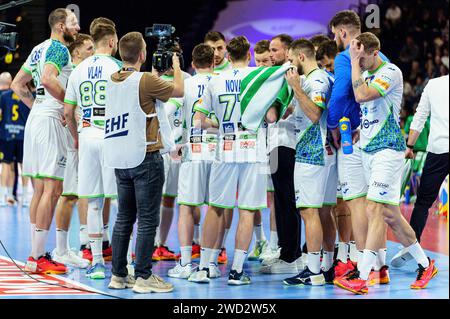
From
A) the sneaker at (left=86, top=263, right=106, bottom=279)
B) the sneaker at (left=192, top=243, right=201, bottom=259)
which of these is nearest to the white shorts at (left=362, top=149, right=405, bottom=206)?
the sneaker at (left=86, top=263, right=106, bottom=279)

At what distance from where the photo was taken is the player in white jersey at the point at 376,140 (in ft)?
19.5

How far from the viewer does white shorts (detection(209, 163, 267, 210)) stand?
6426 millimetres

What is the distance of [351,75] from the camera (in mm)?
6098

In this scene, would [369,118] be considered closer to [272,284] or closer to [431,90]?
[431,90]

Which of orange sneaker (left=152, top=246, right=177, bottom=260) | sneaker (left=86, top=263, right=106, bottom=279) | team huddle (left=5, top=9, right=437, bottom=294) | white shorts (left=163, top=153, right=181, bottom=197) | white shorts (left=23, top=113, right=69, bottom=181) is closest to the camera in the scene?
team huddle (left=5, top=9, right=437, bottom=294)

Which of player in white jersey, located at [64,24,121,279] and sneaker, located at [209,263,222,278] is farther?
sneaker, located at [209,263,222,278]

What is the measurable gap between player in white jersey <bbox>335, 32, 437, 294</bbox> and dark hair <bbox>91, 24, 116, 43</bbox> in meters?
2.04

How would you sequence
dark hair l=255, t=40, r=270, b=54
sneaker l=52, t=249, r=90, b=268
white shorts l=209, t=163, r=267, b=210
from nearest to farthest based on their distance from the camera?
white shorts l=209, t=163, r=267, b=210, sneaker l=52, t=249, r=90, b=268, dark hair l=255, t=40, r=270, b=54

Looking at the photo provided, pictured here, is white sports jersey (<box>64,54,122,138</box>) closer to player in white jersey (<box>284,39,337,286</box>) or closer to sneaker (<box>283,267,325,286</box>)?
player in white jersey (<box>284,39,337,286</box>)

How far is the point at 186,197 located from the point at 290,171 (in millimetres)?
969

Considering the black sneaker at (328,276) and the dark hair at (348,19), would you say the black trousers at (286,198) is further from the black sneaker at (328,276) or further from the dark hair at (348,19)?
the dark hair at (348,19)

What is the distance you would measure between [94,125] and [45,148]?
583 millimetres

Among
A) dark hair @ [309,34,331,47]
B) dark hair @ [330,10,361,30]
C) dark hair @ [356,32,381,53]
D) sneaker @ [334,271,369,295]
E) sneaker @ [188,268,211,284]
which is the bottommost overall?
sneaker @ [188,268,211,284]
